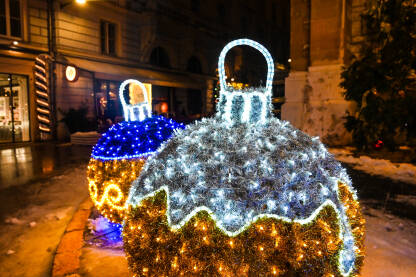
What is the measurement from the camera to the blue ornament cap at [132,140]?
3930 millimetres

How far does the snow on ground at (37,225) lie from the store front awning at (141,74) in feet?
38.3

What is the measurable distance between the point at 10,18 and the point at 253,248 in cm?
1726

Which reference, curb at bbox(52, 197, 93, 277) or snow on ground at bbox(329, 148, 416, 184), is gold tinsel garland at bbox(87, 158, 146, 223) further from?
snow on ground at bbox(329, 148, 416, 184)

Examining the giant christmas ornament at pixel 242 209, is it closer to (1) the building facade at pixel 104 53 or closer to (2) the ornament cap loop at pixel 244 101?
(2) the ornament cap loop at pixel 244 101

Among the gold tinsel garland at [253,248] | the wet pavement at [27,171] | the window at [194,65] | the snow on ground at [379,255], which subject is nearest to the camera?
the gold tinsel garland at [253,248]

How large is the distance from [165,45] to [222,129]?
22.3 metres

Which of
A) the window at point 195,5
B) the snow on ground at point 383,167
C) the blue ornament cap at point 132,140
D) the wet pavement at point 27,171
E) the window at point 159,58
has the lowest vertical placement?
the wet pavement at point 27,171

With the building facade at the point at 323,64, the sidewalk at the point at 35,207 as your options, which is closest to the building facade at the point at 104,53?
the sidewalk at the point at 35,207

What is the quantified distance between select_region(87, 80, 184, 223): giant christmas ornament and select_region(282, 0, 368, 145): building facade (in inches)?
290

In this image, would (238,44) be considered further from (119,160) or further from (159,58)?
(159,58)

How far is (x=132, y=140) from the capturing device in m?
3.99

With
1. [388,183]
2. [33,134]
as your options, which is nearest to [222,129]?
[388,183]

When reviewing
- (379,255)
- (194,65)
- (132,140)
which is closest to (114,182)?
(132,140)

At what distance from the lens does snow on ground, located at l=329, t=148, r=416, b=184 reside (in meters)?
6.72
